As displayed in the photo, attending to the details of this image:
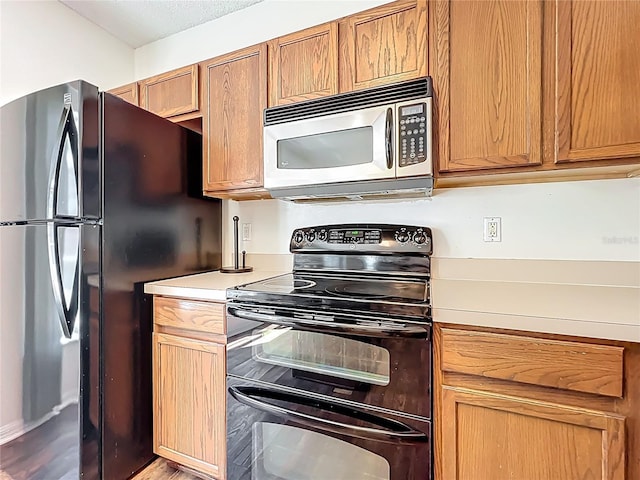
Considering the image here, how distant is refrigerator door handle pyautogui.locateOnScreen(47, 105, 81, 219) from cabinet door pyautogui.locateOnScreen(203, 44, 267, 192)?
617 mm

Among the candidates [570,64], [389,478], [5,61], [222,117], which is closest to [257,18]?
[222,117]

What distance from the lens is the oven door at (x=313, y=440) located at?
3.43 ft

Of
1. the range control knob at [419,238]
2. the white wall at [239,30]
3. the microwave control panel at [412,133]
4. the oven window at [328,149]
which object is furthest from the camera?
the white wall at [239,30]

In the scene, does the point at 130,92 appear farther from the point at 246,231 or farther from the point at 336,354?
the point at 336,354

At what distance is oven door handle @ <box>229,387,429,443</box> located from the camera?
1.05 meters

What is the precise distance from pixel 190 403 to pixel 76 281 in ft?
2.35

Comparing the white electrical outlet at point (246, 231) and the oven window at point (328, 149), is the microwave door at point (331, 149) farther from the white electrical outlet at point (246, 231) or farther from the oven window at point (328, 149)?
the white electrical outlet at point (246, 231)

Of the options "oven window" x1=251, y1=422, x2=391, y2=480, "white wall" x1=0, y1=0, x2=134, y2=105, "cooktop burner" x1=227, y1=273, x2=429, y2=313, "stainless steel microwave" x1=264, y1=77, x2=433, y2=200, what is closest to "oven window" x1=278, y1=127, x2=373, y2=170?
"stainless steel microwave" x1=264, y1=77, x2=433, y2=200

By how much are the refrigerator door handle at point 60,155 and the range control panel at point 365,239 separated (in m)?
1.07

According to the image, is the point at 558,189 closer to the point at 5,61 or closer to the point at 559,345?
the point at 559,345

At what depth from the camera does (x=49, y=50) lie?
2.04 m

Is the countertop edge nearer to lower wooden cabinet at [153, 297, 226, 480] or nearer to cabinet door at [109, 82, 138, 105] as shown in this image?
lower wooden cabinet at [153, 297, 226, 480]

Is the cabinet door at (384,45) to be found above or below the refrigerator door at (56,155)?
above

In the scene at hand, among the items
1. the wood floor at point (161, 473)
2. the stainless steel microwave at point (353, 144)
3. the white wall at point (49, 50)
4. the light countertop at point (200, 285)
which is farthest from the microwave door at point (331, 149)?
the white wall at point (49, 50)
